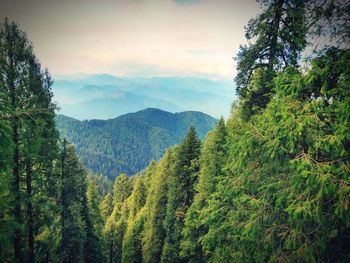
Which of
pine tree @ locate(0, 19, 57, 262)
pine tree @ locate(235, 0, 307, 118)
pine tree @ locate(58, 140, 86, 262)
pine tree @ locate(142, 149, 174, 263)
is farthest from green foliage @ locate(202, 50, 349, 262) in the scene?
pine tree @ locate(142, 149, 174, 263)

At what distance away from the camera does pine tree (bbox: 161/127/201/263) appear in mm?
24484

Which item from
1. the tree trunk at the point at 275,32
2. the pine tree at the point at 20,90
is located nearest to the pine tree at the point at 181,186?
the pine tree at the point at 20,90

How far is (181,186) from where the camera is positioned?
24859 mm

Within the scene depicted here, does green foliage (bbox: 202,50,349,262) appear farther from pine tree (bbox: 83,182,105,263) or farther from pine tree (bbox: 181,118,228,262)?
pine tree (bbox: 83,182,105,263)

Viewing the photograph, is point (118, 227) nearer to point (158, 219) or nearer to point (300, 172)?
point (158, 219)

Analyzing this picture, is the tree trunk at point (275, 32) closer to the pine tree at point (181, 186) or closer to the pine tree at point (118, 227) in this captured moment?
the pine tree at point (181, 186)

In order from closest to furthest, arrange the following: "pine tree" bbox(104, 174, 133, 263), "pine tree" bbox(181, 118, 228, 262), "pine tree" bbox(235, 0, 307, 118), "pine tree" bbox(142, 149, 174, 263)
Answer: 1. "pine tree" bbox(235, 0, 307, 118)
2. "pine tree" bbox(181, 118, 228, 262)
3. "pine tree" bbox(142, 149, 174, 263)
4. "pine tree" bbox(104, 174, 133, 263)

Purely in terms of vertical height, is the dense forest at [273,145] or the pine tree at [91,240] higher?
the dense forest at [273,145]

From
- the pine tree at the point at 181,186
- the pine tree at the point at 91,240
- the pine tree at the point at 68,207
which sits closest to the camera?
the pine tree at the point at 68,207

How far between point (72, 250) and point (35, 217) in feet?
40.0

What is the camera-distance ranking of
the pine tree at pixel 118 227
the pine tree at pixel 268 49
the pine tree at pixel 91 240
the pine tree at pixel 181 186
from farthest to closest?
the pine tree at pixel 118 227, the pine tree at pixel 91 240, the pine tree at pixel 181 186, the pine tree at pixel 268 49

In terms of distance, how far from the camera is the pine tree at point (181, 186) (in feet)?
80.3

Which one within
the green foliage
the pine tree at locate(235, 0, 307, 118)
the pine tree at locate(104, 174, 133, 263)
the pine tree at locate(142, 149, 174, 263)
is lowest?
the pine tree at locate(104, 174, 133, 263)

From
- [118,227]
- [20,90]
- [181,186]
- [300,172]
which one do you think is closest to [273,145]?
[300,172]
